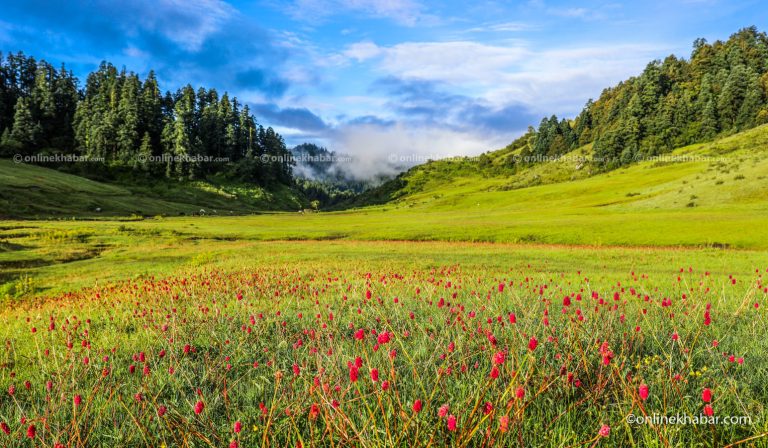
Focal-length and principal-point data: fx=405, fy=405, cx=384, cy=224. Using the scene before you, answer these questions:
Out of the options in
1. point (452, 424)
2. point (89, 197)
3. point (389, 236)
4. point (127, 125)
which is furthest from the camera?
point (127, 125)

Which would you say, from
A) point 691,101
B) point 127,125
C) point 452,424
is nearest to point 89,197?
point 127,125

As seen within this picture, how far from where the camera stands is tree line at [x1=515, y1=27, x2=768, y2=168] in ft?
463

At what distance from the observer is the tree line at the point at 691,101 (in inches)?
5556

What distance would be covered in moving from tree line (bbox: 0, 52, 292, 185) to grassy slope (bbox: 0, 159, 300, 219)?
42.5 feet

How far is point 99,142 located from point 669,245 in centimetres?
14559

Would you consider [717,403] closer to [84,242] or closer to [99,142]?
[84,242]

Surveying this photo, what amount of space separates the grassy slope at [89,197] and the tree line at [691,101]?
13715 cm

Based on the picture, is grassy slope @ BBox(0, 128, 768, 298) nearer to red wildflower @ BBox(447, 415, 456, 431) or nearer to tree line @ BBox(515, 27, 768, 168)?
red wildflower @ BBox(447, 415, 456, 431)

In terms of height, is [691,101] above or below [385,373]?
above

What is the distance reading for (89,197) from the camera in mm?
79938

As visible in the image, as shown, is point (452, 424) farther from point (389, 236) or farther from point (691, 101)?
point (691, 101)

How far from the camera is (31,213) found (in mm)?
62719

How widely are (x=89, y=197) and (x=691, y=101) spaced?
19521cm

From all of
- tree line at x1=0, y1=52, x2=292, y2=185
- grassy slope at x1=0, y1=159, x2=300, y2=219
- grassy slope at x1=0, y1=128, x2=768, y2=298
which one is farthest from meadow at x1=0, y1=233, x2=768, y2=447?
tree line at x1=0, y1=52, x2=292, y2=185
